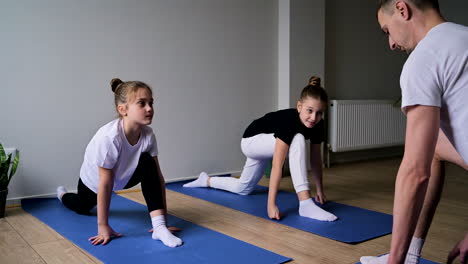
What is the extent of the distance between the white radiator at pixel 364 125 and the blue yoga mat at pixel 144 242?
2231 mm

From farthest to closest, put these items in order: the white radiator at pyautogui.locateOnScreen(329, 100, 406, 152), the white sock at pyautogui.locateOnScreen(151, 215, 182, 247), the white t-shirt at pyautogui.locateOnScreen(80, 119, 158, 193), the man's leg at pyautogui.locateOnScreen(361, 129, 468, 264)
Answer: the white radiator at pyautogui.locateOnScreen(329, 100, 406, 152) → the white t-shirt at pyautogui.locateOnScreen(80, 119, 158, 193) → the white sock at pyautogui.locateOnScreen(151, 215, 182, 247) → the man's leg at pyautogui.locateOnScreen(361, 129, 468, 264)

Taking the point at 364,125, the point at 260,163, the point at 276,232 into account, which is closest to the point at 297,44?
the point at 364,125

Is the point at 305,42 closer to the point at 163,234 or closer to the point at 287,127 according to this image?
the point at 287,127

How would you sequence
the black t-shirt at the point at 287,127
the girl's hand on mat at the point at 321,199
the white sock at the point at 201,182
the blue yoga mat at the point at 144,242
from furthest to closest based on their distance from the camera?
the white sock at the point at 201,182
the girl's hand on mat at the point at 321,199
the black t-shirt at the point at 287,127
the blue yoga mat at the point at 144,242

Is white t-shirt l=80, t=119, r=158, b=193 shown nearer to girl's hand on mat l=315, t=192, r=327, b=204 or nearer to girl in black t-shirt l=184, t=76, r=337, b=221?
girl in black t-shirt l=184, t=76, r=337, b=221

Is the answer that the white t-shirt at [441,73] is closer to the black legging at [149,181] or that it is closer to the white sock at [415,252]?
the white sock at [415,252]

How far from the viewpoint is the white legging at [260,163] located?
236 cm

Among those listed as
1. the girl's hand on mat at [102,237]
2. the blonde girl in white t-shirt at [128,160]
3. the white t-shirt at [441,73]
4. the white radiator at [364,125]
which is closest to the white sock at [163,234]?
the blonde girl in white t-shirt at [128,160]

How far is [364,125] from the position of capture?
4.31 m

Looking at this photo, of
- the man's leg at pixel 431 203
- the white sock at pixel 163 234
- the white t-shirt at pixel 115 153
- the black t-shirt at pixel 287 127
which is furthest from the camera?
the black t-shirt at pixel 287 127

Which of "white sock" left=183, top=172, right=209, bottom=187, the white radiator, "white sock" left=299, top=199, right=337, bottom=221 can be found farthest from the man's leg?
the white radiator

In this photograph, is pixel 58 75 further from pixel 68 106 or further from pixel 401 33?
pixel 401 33

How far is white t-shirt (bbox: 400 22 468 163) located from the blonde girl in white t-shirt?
1.22 metres

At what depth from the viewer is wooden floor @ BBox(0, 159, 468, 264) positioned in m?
1.77
